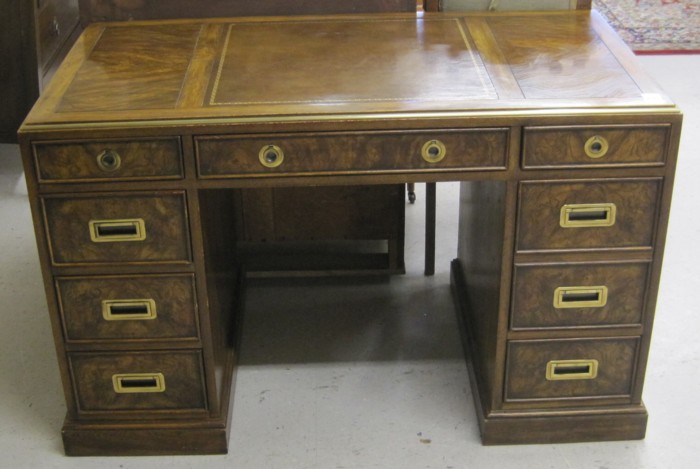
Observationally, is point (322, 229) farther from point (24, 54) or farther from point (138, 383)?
point (24, 54)

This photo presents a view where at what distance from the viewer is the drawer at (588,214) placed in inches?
75.3

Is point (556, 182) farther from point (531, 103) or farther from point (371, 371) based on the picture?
Answer: point (371, 371)

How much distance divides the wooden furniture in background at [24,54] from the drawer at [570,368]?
1785mm

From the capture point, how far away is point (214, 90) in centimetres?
194

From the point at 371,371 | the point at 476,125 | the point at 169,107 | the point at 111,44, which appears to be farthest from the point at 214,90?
the point at 371,371

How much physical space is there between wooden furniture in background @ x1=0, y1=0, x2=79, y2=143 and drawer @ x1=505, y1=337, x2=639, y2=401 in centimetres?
178

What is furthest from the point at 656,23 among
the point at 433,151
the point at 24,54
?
the point at 433,151

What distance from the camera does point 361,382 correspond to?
2367mm

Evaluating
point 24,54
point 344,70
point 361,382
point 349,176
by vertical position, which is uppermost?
point 344,70

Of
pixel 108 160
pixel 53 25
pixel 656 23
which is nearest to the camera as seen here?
pixel 108 160

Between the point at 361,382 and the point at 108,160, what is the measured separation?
2.79ft

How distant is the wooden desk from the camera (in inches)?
72.7

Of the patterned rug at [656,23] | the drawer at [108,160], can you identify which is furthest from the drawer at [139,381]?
the patterned rug at [656,23]

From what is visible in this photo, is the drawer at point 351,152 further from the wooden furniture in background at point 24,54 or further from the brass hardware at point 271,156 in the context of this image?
the wooden furniture in background at point 24,54
